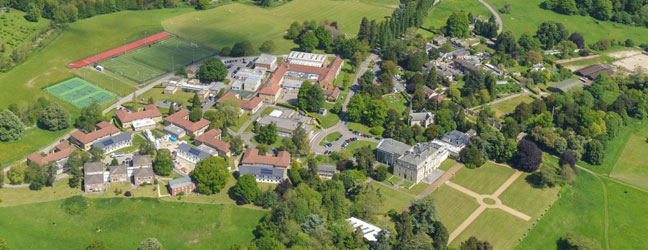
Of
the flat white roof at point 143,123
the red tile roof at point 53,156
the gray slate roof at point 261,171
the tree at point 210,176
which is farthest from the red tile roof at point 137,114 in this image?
the gray slate roof at point 261,171

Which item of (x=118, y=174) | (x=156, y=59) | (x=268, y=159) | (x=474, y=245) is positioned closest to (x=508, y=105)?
(x=474, y=245)

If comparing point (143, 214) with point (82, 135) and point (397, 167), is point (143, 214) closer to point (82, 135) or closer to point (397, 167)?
point (82, 135)

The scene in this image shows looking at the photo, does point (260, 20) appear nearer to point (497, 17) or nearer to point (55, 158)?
point (497, 17)

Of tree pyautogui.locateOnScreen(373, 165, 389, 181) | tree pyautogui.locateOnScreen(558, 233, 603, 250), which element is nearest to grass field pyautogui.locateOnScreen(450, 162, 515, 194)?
tree pyautogui.locateOnScreen(373, 165, 389, 181)

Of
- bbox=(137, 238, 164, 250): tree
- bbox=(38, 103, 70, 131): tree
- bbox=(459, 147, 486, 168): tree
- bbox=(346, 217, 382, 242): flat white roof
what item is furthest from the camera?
bbox=(38, 103, 70, 131): tree

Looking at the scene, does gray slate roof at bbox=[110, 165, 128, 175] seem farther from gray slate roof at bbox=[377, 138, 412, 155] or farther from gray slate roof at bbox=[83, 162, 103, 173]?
gray slate roof at bbox=[377, 138, 412, 155]
